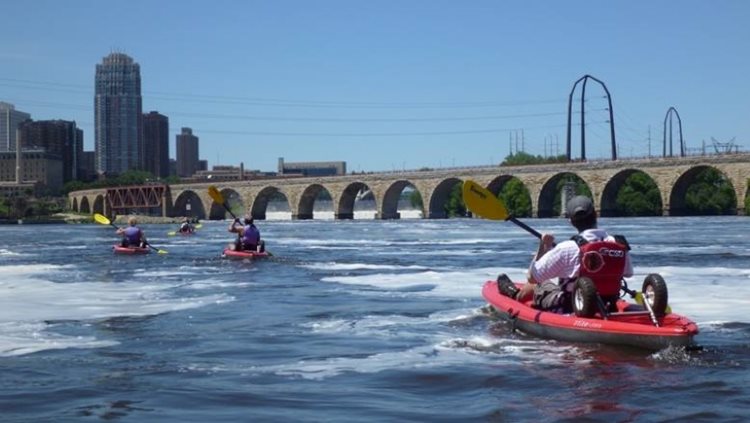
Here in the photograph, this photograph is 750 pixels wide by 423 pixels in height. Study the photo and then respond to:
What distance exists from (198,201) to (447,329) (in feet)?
366

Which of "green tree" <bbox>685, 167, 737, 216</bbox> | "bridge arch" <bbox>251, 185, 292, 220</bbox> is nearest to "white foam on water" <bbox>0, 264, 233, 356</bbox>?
"green tree" <bbox>685, 167, 737, 216</bbox>

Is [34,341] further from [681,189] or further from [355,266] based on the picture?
[681,189]

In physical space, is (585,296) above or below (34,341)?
above

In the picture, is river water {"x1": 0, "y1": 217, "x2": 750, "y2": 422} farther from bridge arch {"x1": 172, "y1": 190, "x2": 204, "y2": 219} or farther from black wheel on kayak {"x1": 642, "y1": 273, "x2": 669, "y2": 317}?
A: bridge arch {"x1": 172, "y1": 190, "x2": 204, "y2": 219}

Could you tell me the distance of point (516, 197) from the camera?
291ft

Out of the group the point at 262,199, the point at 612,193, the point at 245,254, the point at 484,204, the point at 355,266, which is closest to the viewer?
the point at 484,204

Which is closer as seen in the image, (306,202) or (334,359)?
(334,359)

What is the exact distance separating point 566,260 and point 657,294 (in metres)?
1.00

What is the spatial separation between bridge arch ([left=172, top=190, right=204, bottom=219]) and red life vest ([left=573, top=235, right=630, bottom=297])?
104322 mm

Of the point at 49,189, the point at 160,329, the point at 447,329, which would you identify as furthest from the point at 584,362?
the point at 49,189

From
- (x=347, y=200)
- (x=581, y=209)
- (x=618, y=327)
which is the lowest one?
(x=618, y=327)

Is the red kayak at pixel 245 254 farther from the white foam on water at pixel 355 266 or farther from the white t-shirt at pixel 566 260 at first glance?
the white t-shirt at pixel 566 260

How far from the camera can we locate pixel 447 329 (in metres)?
10.4

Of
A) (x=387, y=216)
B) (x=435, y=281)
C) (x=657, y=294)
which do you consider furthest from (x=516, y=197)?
(x=657, y=294)
